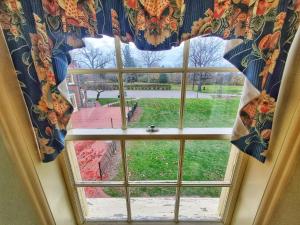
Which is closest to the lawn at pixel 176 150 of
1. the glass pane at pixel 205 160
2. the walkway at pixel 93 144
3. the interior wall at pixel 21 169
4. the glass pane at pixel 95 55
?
the glass pane at pixel 205 160

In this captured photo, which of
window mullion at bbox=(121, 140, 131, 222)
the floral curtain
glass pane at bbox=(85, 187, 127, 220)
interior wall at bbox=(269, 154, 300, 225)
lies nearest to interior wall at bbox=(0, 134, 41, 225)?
the floral curtain

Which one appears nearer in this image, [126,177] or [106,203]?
[126,177]

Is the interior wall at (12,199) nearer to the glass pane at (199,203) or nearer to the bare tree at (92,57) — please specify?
the bare tree at (92,57)

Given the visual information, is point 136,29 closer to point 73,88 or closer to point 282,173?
point 73,88

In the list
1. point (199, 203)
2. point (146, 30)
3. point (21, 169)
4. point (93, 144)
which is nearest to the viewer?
point (146, 30)

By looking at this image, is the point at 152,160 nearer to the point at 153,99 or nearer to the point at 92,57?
the point at 153,99

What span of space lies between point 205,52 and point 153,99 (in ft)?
1.10

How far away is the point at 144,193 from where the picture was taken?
4.23 feet

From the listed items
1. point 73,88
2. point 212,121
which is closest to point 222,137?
point 212,121

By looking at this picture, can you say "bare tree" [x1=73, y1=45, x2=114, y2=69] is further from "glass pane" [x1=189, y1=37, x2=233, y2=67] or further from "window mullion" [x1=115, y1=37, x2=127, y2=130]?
"glass pane" [x1=189, y1=37, x2=233, y2=67]

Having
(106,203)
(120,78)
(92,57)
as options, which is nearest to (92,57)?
(92,57)

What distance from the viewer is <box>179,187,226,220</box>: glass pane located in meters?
1.26

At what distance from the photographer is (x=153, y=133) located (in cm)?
103

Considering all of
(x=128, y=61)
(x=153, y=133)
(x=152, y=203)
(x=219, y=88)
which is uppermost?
(x=128, y=61)
